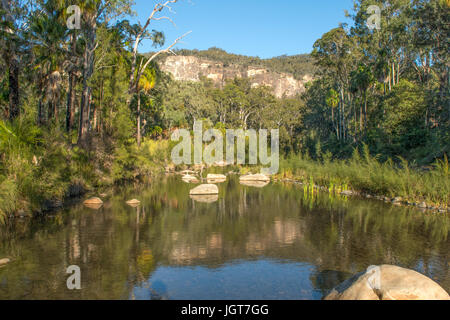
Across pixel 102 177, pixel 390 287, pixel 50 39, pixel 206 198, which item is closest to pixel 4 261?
pixel 390 287

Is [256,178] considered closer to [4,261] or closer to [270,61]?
[4,261]

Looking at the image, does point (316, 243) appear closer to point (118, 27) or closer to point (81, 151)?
point (81, 151)

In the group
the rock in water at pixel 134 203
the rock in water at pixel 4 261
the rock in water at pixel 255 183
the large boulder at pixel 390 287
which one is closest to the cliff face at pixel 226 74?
the rock in water at pixel 255 183

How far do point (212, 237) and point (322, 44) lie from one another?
113 ft

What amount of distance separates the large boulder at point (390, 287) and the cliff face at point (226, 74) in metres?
135

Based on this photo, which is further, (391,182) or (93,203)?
(391,182)

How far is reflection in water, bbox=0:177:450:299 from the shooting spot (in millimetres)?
7078

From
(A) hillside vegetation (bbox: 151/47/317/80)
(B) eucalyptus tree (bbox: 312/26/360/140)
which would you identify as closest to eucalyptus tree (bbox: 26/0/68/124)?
(B) eucalyptus tree (bbox: 312/26/360/140)

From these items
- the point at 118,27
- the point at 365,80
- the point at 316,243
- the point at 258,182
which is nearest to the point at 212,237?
the point at 316,243

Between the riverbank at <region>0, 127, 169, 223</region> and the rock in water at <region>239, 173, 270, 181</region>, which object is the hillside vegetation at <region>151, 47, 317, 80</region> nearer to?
the rock in water at <region>239, 173, 270, 181</region>

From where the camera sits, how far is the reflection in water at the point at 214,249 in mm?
7078

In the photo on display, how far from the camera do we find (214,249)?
386 inches

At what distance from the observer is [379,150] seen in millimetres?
29516

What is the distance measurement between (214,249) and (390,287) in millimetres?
5158
